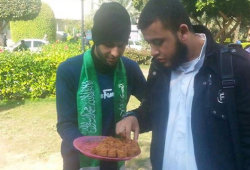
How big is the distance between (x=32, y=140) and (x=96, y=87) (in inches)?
166

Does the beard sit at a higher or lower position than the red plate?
higher

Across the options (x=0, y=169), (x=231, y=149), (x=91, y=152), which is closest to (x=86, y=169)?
(x=91, y=152)

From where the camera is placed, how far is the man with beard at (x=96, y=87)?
2.37 meters

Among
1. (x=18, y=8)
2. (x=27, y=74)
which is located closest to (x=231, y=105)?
(x=27, y=74)

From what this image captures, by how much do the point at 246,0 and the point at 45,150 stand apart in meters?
14.2

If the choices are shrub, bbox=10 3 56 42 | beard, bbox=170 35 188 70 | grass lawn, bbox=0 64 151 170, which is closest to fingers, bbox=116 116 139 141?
beard, bbox=170 35 188 70

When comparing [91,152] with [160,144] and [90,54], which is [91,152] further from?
[90,54]

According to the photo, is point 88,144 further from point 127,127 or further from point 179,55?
point 179,55

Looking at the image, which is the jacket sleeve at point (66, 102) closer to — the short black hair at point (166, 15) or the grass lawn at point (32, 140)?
the short black hair at point (166, 15)

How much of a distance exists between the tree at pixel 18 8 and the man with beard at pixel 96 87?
22222 millimetres

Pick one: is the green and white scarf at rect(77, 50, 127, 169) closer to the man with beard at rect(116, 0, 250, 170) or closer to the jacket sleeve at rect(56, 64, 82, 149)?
the jacket sleeve at rect(56, 64, 82, 149)

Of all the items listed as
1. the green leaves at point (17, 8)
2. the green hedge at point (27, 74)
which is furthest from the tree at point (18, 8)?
the green hedge at point (27, 74)

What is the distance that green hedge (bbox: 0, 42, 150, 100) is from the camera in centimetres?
913

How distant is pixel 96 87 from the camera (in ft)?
7.91
